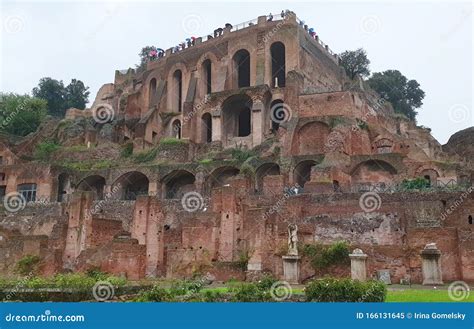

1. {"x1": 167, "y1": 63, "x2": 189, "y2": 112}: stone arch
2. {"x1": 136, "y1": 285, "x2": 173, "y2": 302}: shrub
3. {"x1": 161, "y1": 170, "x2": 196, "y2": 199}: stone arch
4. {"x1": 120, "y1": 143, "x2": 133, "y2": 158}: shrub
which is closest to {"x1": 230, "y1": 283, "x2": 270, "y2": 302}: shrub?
{"x1": 136, "y1": 285, "x2": 173, "y2": 302}: shrub

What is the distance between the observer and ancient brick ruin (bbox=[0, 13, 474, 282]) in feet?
98.0

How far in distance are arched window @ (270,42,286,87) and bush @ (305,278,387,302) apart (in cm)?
4334

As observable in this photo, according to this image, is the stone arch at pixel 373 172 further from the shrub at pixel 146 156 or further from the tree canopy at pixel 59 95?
the tree canopy at pixel 59 95

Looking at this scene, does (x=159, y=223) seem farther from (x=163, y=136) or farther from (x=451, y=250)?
(x=163, y=136)

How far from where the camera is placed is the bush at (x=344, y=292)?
1554cm

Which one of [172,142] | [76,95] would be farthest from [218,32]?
[76,95]

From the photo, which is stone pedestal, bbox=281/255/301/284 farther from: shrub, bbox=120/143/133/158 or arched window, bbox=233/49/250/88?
arched window, bbox=233/49/250/88

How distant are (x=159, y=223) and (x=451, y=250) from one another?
50.0ft

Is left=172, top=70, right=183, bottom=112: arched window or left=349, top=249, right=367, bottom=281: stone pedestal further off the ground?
left=172, top=70, right=183, bottom=112: arched window

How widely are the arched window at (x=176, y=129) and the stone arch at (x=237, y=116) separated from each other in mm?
6533

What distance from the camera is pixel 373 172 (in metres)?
41.1

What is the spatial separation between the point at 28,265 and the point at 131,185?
18893 millimetres

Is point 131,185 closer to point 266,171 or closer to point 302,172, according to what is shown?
point 266,171

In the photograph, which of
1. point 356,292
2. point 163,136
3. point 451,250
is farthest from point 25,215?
point 356,292
